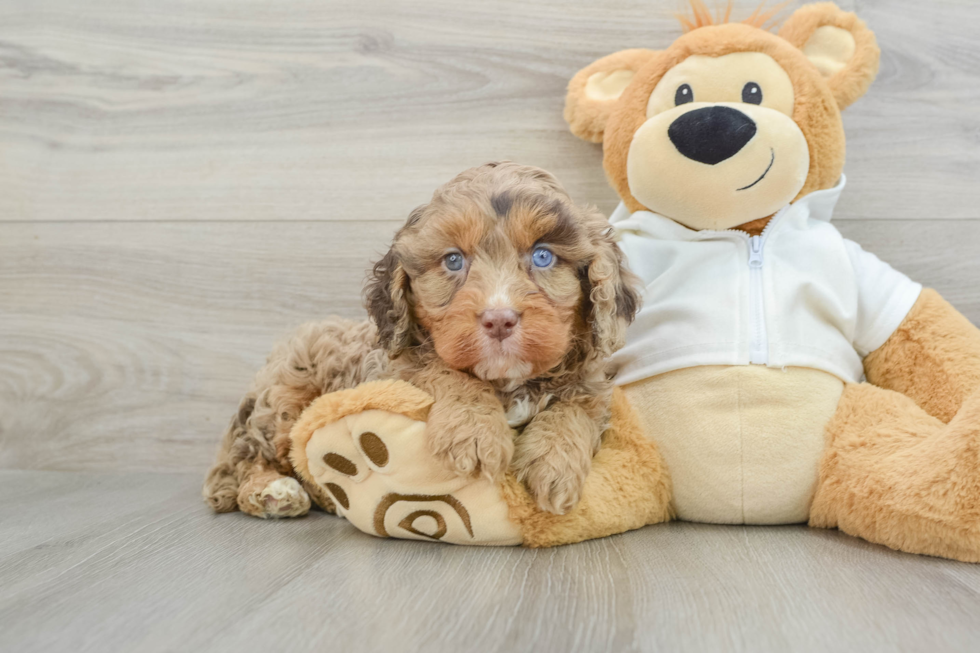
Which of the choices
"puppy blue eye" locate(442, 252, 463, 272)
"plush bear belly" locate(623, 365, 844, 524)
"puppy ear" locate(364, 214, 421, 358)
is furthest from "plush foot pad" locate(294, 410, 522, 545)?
"plush bear belly" locate(623, 365, 844, 524)

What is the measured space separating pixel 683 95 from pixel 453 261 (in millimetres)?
681

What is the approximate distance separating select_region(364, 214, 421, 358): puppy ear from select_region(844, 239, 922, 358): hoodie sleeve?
99cm

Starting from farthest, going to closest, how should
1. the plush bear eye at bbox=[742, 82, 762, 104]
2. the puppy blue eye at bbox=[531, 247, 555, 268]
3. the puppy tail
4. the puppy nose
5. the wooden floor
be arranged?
1. the wooden floor
2. the puppy tail
3. the plush bear eye at bbox=[742, 82, 762, 104]
4. the puppy blue eye at bbox=[531, 247, 555, 268]
5. the puppy nose

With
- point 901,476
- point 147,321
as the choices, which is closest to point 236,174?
point 147,321

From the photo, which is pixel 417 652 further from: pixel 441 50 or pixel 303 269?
pixel 441 50

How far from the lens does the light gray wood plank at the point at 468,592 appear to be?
916 mm

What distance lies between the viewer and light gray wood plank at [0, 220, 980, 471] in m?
2.00

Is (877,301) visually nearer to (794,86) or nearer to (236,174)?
(794,86)

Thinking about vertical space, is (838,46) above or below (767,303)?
above

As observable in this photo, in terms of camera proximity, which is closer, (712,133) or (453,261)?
(453,261)

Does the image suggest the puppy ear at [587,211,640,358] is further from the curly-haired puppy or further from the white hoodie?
the white hoodie

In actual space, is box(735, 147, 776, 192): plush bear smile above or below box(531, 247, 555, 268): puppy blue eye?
above

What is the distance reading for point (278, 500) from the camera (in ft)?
5.01

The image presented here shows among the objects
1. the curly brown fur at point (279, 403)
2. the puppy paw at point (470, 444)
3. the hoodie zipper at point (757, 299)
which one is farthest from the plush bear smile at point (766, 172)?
the curly brown fur at point (279, 403)
